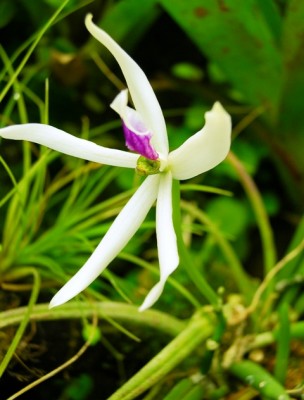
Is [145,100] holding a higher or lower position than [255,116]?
higher

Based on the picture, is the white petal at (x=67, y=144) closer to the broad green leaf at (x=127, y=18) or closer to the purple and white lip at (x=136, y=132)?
the purple and white lip at (x=136, y=132)

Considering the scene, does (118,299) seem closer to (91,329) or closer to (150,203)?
(91,329)

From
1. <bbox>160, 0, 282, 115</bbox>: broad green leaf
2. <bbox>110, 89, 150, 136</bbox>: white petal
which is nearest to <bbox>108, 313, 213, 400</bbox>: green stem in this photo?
<bbox>110, 89, 150, 136</bbox>: white petal

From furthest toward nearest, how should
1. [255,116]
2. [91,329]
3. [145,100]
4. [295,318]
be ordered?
1. [255,116]
2. [295,318]
3. [91,329]
4. [145,100]

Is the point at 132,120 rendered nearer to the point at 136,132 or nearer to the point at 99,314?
the point at 136,132

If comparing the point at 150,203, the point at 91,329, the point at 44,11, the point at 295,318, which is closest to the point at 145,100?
the point at 150,203

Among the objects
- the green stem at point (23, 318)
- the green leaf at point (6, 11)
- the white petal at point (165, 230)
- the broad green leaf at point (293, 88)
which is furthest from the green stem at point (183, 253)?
the green leaf at point (6, 11)
